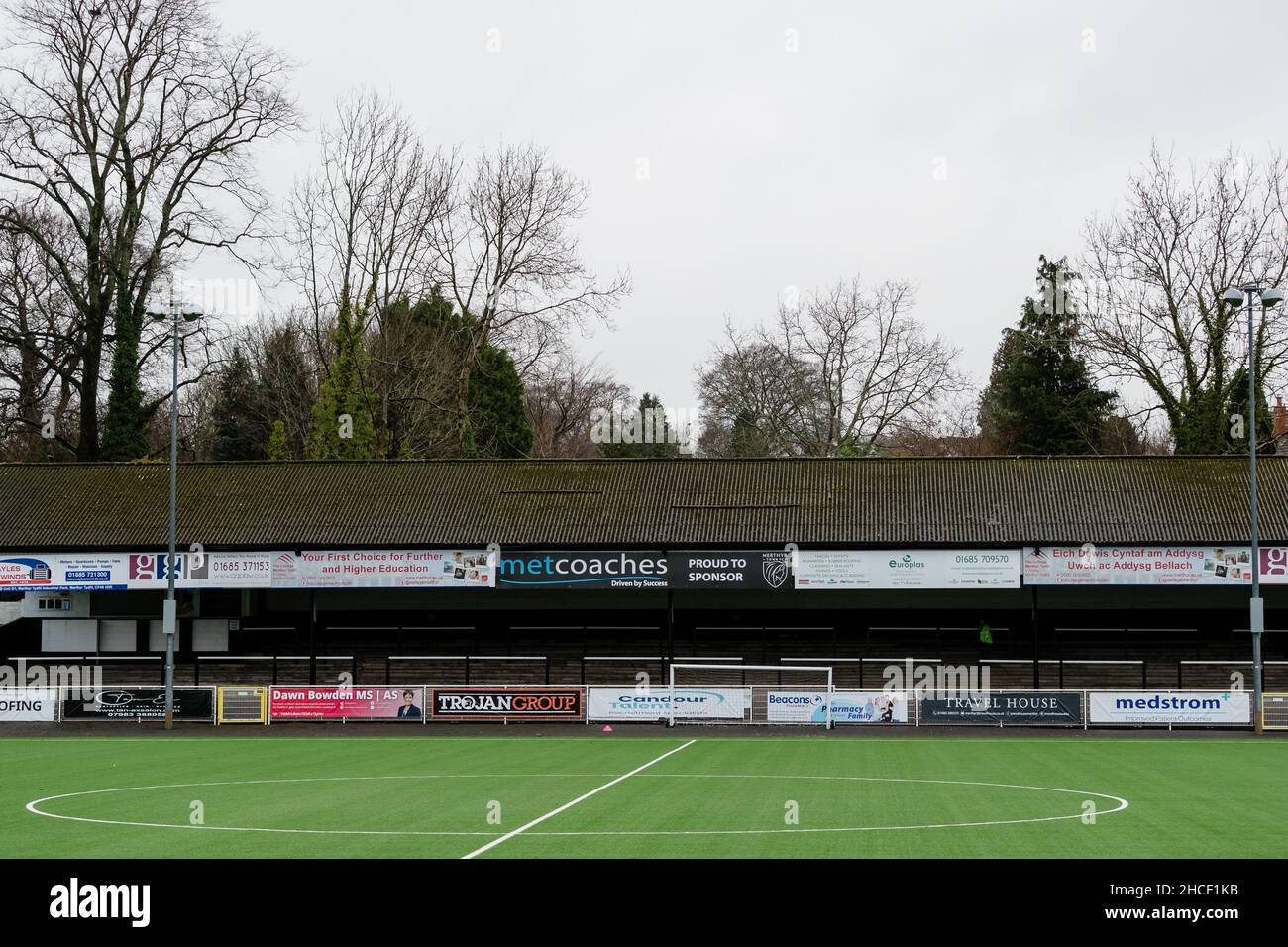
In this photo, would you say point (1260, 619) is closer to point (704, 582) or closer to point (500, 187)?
point (704, 582)

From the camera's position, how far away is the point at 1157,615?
4594 cm

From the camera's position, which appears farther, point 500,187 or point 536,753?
point 500,187

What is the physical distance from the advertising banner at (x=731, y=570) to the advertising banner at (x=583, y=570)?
459 millimetres

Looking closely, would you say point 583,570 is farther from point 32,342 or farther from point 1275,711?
point 32,342

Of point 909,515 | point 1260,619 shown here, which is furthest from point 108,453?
point 1260,619

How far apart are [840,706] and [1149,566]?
1261 centimetres

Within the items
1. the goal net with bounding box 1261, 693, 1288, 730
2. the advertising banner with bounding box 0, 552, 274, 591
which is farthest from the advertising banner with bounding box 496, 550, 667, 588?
the goal net with bounding box 1261, 693, 1288, 730

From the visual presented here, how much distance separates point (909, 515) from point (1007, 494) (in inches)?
146

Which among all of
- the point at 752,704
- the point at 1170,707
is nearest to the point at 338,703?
the point at 752,704

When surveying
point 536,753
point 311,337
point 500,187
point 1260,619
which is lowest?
point 536,753

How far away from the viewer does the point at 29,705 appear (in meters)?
36.9

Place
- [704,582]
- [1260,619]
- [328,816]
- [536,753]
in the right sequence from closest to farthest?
[328,816] → [536,753] → [1260,619] → [704,582]

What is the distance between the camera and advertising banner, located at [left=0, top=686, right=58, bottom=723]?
121 feet

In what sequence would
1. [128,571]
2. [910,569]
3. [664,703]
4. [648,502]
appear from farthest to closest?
1. [648,502]
2. [128,571]
3. [910,569]
4. [664,703]
